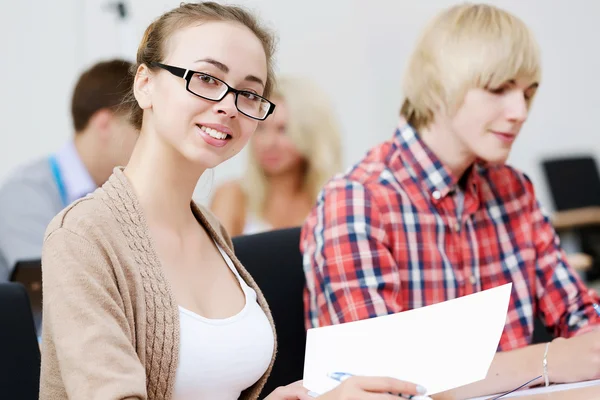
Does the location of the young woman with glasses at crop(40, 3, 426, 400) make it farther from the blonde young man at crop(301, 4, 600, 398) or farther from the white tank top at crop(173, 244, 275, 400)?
the blonde young man at crop(301, 4, 600, 398)

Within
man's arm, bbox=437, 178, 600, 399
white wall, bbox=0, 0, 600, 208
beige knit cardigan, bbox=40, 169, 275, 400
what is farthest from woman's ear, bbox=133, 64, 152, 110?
white wall, bbox=0, 0, 600, 208

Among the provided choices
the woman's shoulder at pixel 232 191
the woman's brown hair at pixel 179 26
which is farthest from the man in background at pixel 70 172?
the woman's brown hair at pixel 179 26

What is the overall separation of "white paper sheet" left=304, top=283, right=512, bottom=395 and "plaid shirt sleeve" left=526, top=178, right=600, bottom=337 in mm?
659

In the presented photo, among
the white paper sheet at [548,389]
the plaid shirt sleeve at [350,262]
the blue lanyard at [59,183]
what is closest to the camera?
the white paper sheet at [548,389]

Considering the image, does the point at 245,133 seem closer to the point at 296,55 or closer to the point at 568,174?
the point at 296,55

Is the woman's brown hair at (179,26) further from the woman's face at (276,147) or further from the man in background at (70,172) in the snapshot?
the woman's face at (276,147)

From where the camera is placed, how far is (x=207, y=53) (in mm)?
1188

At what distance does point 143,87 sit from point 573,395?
0.81 meters

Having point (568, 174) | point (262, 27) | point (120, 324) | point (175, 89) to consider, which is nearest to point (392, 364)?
point (120, 324)

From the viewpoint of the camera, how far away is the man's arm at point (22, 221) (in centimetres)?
262

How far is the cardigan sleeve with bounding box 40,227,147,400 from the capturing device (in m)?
0.98

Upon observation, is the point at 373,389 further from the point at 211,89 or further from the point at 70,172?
the point at 70,172

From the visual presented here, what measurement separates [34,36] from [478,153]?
2.85m

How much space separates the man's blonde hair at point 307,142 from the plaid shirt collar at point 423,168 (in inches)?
64.3
